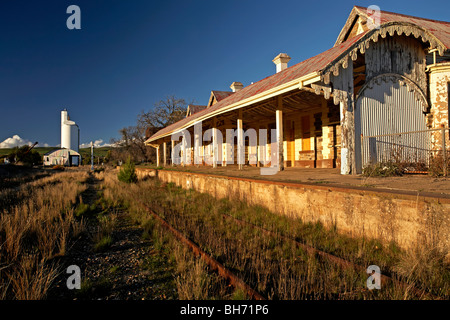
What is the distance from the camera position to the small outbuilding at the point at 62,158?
184 ft

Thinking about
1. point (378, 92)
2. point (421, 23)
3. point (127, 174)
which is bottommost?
point (127, 174)

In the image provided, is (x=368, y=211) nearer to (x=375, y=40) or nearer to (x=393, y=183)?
(x=393, y=183)

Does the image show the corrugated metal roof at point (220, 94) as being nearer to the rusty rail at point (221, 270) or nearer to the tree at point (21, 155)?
the rusty rail at point (221, 270)

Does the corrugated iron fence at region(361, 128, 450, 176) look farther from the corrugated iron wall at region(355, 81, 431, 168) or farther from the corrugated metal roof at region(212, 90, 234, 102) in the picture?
the corrugated metal roof at region(212, 90, 234, 102)

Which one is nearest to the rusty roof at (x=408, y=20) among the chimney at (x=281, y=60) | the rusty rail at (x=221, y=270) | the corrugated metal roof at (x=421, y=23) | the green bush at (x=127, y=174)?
the corrugated metal roof at (x=421, y=23)

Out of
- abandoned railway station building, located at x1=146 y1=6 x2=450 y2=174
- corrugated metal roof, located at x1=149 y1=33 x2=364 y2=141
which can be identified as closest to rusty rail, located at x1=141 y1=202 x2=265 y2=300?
abandoned railway station building, located at x1=146 y1=6 x2=450 y2=174

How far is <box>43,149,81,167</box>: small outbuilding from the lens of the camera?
56031mm

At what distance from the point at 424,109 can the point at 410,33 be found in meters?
2.67

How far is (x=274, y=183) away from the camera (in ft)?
20.0

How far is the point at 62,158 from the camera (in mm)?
56656

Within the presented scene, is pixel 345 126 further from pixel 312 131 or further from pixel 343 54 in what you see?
pixel 312 131

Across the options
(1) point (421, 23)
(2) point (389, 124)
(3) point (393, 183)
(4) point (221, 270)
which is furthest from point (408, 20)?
(4) point (221, 270)
